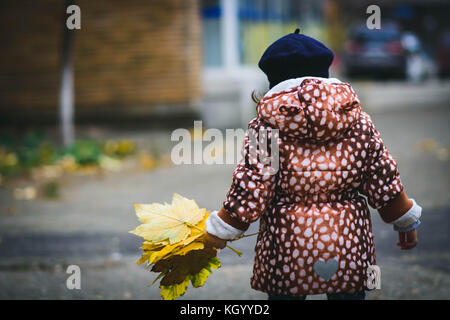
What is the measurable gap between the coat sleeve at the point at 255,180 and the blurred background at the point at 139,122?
0.69 metres

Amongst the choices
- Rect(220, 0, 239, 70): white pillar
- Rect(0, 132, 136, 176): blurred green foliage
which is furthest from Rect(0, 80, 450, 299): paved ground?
Rect(220, 0, 239, 70): white pillar

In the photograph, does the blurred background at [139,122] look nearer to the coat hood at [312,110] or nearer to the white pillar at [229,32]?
A: the white pillar at [229,32]

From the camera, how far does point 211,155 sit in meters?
9.05

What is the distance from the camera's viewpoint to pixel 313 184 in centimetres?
248

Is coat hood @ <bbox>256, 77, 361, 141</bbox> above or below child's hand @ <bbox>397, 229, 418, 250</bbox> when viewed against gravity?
above

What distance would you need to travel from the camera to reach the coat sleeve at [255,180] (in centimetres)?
245

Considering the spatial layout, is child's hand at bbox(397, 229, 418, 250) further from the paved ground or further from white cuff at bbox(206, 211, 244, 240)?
the paved ground

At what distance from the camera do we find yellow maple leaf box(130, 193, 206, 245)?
2584 mm

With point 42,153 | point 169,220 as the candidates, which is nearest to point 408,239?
point 169,220

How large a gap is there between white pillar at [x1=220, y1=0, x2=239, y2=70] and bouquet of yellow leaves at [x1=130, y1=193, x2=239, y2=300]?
11.3 meters

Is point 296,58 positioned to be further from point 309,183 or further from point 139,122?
point 139,122

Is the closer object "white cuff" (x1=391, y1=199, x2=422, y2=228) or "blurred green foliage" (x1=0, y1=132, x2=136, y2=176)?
"white cuff" (x1=391, y1=199, x2=422, y2=228)
